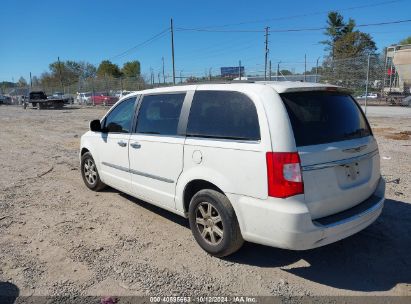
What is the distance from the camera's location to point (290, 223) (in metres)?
3.21

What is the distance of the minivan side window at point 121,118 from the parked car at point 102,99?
33.8m

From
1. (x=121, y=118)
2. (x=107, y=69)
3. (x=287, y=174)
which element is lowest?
(x=287, y=174)

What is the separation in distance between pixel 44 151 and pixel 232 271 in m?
8.78

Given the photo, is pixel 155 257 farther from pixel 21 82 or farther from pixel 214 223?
pixel 21 82

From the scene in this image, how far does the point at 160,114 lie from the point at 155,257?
1699mm

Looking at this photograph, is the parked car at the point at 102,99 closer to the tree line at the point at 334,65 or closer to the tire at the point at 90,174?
the tree line at the point at 334,65

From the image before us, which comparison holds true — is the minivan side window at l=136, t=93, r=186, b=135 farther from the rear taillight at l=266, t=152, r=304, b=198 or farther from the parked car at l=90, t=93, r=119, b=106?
the parked car at l=90, t=93, r=119, b=106

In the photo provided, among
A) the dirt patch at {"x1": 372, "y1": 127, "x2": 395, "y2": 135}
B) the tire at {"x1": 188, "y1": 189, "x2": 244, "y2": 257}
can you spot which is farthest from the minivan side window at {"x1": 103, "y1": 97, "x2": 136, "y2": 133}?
the dirt patch at {"x1": 372, "y1": 127, "x2": 395, "y2": 135}

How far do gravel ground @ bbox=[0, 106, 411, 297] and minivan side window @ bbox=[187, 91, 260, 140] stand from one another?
1.31 metres

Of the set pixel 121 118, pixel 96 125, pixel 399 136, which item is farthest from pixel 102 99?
pixel 121 118

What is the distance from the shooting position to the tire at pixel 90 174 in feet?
20.5

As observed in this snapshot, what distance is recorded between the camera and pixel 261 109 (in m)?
3.44

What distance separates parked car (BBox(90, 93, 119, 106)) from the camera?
38.7m

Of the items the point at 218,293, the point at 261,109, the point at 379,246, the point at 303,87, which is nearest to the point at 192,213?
the point at 218,293
